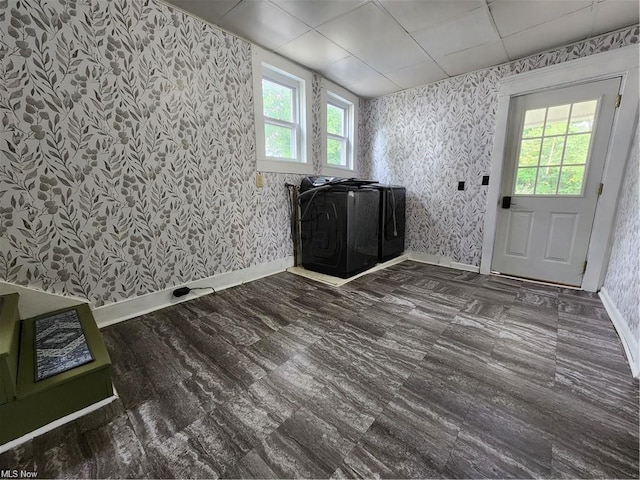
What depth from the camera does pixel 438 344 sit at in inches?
61.0

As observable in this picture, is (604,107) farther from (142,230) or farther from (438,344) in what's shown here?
(142,230)

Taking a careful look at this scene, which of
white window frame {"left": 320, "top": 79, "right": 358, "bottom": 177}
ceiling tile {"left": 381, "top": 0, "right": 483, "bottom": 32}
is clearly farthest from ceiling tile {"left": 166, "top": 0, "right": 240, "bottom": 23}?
→ white window frame {"left": 320, "top": 79, "right": 358, "bottom": 177}

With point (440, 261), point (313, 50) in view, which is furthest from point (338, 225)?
point (313, 50)

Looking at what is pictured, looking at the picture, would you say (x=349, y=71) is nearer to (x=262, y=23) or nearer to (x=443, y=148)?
(x=262, y=23)

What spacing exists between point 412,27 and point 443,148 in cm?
145

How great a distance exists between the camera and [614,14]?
6.12ft

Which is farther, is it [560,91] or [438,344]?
[560,91]

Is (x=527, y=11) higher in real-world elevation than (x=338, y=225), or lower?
higher

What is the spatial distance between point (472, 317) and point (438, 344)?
541 millimetres

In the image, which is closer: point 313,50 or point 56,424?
point 56,424

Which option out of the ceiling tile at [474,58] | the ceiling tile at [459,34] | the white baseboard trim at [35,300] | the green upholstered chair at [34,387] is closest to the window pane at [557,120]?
the ceiling tile at [474,58]

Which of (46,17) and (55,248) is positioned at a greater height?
(46,17)

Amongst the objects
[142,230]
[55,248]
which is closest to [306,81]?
[142,230]

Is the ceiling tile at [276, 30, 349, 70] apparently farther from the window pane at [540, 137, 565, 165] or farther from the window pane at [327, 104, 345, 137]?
the window pane at [540, 137, 565, 165]
